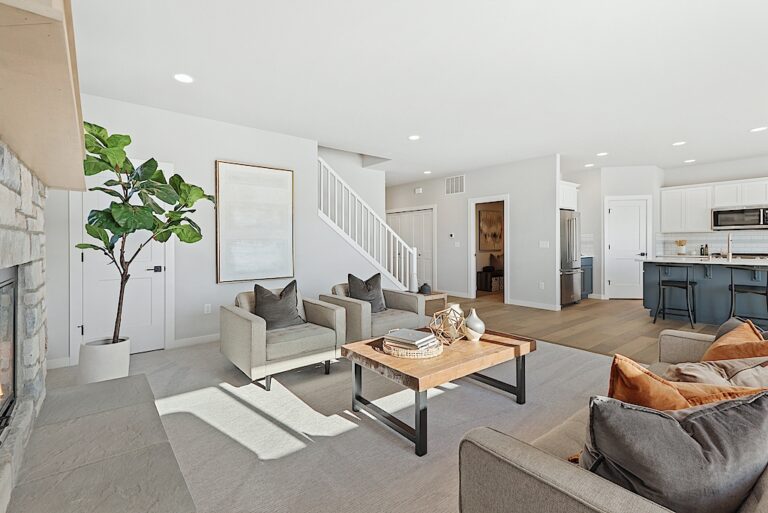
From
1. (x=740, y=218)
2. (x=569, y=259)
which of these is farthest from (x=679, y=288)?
(x=740, y=218)

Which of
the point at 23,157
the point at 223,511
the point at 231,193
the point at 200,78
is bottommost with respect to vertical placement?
the point at 223,511

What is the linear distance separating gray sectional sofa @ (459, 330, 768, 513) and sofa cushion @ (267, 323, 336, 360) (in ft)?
6.90

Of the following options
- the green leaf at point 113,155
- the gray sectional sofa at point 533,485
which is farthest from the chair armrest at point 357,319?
the gray sectional sofa at point 533,485

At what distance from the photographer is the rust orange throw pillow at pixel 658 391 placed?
40.8 inches

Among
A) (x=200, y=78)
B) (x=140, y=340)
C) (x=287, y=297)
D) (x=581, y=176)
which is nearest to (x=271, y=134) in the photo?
(x=200, y=78)

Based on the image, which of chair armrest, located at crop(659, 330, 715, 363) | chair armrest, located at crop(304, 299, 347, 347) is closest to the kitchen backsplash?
chair armrest, located at crop(659, 330, 715, 363)

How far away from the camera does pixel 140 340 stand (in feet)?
13.2

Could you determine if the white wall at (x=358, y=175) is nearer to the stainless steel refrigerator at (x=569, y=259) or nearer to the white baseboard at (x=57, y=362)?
the stainless steel refrigerator at (x=569, y=259)

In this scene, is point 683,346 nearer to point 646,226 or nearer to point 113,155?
point 113,155

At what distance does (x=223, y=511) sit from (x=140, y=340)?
9.80ft

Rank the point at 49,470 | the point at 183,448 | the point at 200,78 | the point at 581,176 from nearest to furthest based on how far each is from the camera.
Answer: the point at 49,470, the point at 183,448, the point at 200,78, the point at 581,176

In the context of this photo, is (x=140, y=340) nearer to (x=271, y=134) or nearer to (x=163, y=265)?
(x=163, y=265)

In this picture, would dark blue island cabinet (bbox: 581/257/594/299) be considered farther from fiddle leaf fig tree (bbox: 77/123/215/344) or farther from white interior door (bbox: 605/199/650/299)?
fiddle leaf fig tree (bbox: 77/123/215/344)

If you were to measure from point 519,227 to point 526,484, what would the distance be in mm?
6275
